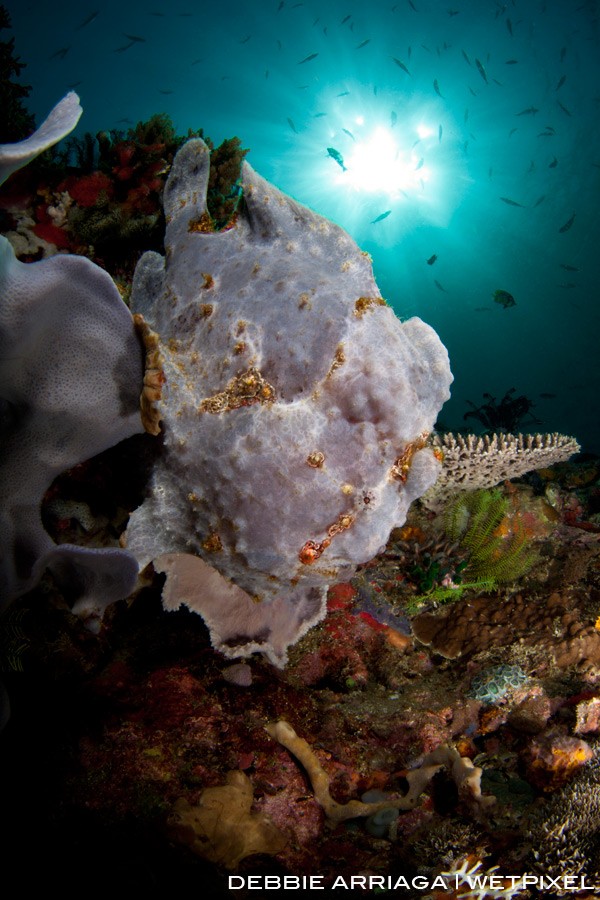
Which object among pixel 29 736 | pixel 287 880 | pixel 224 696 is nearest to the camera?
pixel 287 880

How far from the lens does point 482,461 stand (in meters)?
5.14

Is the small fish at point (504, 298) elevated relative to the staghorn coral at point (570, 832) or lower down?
lower down

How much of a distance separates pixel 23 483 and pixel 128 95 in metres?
67.0

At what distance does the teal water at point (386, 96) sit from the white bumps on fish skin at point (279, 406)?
104 feet

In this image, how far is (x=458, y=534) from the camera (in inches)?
194

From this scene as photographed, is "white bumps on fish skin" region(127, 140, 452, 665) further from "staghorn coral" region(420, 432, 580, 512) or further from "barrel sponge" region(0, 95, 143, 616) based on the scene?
"staghorn coral" region(420, 432, 580, 512)

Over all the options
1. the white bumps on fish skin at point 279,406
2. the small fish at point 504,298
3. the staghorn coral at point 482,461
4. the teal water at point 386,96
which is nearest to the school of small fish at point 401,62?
the teal water at point 386,96

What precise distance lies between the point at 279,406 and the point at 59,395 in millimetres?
993

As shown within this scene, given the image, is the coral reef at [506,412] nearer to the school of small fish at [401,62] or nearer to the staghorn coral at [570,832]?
the staghorn coral at [570,832]

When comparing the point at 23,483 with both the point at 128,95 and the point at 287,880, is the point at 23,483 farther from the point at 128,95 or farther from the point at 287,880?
the point at 128,95

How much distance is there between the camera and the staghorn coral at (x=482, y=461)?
5.10 metres

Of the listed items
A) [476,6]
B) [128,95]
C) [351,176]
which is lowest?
[351,176]

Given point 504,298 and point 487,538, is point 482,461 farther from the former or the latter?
point 504,298

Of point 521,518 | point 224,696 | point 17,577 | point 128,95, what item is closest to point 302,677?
point 224,696
